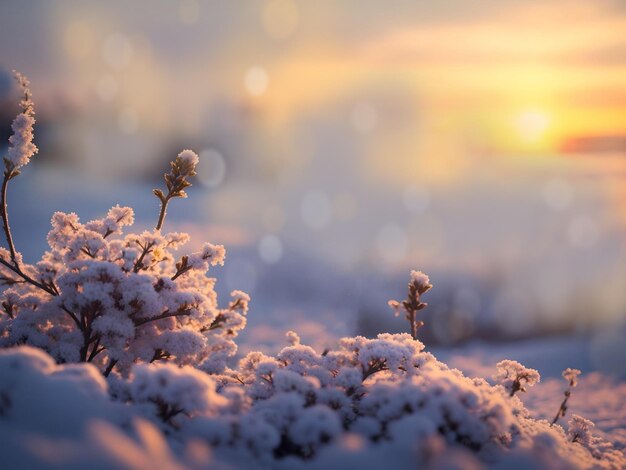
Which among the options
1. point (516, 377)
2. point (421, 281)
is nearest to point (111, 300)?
point (421, 281)

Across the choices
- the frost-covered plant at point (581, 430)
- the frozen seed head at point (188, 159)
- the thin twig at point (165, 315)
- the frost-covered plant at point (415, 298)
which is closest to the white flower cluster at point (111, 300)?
the thin twig at point (165, 315)

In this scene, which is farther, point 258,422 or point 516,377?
point 516,377

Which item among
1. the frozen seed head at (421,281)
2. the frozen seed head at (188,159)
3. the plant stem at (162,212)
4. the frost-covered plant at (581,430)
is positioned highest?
the frozen seed head at (188,159)

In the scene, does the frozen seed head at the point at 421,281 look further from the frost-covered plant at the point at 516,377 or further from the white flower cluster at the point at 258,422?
the white flower cluster at the point at 258,422

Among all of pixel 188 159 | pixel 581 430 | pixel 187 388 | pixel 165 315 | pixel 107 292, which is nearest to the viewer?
pixel 187 388

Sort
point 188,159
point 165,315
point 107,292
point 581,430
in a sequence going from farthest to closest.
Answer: point 581,430 → point 188,159 → point 165,315 → point 107,292

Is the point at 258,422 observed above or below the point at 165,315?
below

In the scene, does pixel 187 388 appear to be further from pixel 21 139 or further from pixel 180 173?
pixel 21 139
